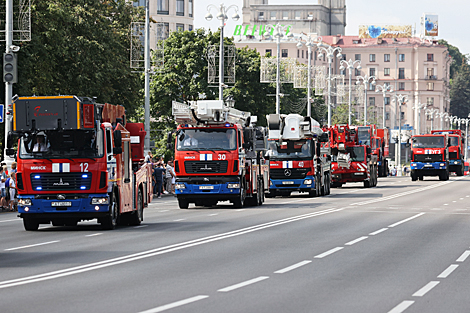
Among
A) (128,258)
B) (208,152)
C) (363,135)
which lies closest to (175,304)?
(128,258)

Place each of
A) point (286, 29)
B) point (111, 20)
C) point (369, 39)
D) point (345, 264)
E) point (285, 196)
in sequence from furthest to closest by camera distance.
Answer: point (369, 39)
point (286, 29)
point (111, 20)
point (285, 196)
point (345, 264)

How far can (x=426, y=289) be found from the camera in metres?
12.0

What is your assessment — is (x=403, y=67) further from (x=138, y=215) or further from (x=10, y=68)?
(x=138, y=215)

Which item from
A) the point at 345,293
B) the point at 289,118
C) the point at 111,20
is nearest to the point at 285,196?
the point at 289,118

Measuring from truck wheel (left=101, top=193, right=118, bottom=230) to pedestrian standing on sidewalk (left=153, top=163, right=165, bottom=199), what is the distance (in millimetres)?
19590

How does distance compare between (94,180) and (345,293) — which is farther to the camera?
(94,180)

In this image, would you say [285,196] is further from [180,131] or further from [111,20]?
[111,20]

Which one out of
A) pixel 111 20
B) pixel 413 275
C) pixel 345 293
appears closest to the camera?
pixel 345 293

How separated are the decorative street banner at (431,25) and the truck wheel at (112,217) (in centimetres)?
16099

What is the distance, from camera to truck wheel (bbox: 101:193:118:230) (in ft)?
71.8

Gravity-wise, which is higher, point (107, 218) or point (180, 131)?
point (180, 131)

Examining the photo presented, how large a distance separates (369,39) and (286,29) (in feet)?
124

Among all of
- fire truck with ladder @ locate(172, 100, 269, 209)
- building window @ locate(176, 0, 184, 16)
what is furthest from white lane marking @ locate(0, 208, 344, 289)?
building window @ locate(176, 0, 184, 16)

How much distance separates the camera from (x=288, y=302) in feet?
35.3
